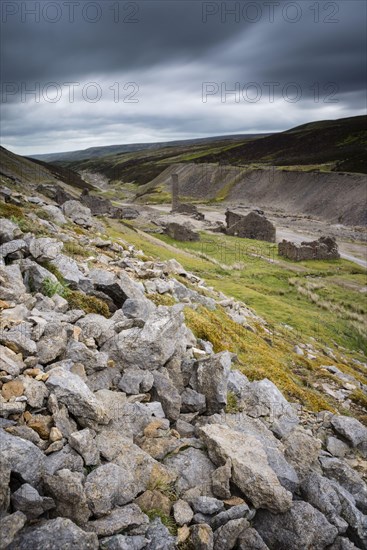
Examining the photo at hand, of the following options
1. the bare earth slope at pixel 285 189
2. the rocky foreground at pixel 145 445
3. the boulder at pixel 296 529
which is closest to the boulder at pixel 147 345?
the rocky foreground at pixel 145 445

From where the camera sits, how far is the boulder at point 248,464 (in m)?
5.88

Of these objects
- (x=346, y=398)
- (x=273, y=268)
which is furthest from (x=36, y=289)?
(x=273, y=268)

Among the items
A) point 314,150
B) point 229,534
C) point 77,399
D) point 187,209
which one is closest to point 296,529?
point 229,534

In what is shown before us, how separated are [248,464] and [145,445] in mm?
1657

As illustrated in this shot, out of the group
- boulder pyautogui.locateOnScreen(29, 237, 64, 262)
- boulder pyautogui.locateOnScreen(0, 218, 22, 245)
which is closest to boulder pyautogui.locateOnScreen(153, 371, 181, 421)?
boulder pyautogui.locateOnScreen(29, 237, 64, 262)

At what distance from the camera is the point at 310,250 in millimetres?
53312

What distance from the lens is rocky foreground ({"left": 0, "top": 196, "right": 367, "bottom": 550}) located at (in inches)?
192

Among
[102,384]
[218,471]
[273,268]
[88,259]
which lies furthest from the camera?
[273,268]

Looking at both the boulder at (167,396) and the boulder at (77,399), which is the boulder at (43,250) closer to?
the boulder at (167,396)

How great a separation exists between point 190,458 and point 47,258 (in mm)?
7076

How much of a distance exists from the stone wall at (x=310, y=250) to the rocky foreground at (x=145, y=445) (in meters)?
44.9

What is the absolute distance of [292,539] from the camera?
5711mm

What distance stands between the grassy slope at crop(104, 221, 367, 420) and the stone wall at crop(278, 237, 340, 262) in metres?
1.92

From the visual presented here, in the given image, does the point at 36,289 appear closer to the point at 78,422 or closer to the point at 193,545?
the point at 78,422
